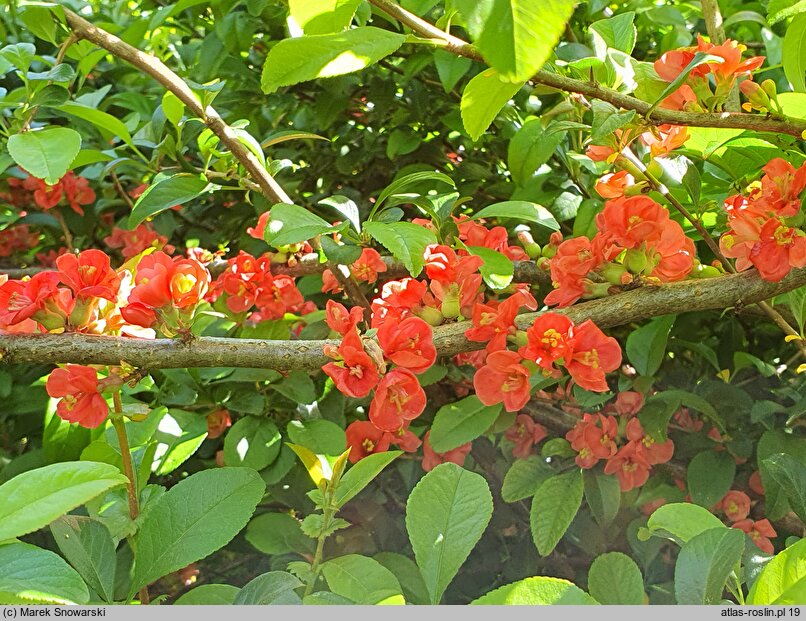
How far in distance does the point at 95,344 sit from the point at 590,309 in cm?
42

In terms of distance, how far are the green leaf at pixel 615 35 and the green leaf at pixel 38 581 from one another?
0.61 m

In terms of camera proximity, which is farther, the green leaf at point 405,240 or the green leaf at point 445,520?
the green leaf at point 405,240

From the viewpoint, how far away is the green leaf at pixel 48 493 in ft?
1.25

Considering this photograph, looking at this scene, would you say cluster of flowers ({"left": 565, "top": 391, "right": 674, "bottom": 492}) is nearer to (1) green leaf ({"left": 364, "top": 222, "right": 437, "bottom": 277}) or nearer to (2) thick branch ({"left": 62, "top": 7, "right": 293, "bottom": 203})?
(1) green leaf ({"left": 364, "top": 222, "right": 437, "bottom": 277})

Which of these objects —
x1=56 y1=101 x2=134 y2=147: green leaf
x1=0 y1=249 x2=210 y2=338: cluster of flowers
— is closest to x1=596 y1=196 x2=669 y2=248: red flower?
x1=0 y1=249 x2=210 y2=338: cluster of flowers

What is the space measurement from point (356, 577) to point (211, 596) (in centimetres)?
10

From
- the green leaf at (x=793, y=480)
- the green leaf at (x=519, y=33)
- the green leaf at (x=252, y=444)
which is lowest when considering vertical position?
the green leaf at (x=252, y=444)

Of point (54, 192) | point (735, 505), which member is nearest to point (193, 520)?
point (735, 505)

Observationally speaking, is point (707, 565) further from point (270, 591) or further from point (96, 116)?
point (96, 116)

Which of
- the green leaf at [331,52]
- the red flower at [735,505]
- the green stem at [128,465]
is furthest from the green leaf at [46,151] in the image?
the red flower at [735,505]

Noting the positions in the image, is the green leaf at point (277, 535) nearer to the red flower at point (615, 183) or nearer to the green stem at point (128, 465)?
the green stem at point (128, 465)

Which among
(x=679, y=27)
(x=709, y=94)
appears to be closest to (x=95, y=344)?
(x=709, y=94)

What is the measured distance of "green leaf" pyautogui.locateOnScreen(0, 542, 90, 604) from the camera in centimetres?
39

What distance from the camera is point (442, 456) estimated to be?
875 mm
